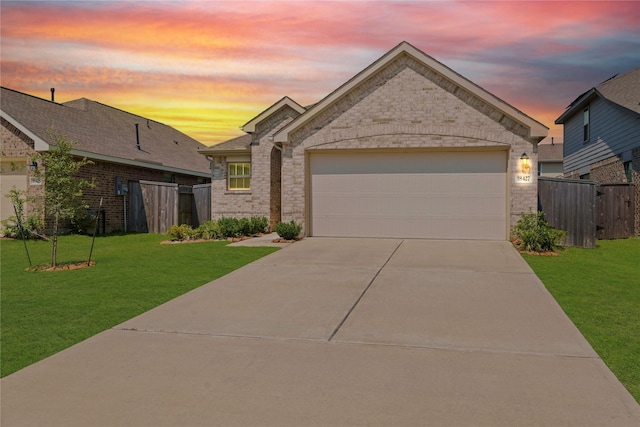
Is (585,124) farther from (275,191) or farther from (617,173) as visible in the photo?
(275,191)

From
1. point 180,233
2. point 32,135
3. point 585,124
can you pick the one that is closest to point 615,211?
point 585,124

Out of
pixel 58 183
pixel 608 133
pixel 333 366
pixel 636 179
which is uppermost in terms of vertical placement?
pixel 608 133

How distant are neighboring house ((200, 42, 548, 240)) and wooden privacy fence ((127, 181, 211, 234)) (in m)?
6.37

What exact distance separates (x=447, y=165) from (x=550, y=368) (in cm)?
1156

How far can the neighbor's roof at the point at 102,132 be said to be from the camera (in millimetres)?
19422

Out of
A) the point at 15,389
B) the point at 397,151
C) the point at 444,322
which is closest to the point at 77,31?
the point at 397,151

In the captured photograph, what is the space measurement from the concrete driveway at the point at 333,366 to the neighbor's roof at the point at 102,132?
14257mm

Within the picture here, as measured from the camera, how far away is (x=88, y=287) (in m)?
8.81

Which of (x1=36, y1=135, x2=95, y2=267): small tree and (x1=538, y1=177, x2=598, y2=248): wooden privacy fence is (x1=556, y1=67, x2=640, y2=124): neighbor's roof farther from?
(x1=36, y1=135, x2=95, y2=267): small tree

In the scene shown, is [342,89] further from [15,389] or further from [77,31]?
[15,389]

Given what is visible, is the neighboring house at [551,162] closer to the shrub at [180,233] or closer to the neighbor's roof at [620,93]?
the neighbor's roof at [620,93]

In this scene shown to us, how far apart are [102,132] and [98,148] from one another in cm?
280

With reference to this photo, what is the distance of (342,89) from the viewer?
1593 cm

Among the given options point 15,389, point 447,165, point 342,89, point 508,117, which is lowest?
point 15,389
